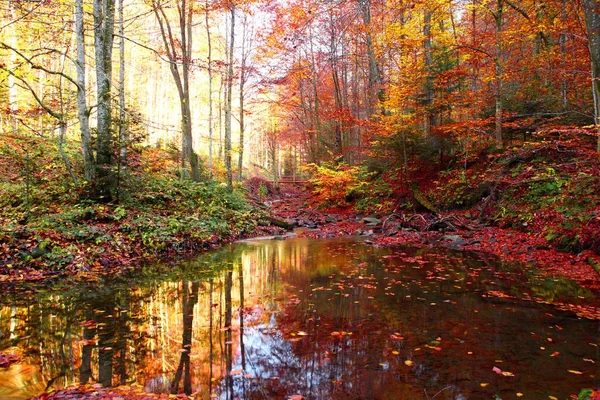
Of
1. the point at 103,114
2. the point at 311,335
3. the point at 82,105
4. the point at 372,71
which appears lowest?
the point at 311,335

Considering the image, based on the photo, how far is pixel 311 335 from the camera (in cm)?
438

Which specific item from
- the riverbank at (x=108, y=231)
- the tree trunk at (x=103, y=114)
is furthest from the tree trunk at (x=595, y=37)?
the tree trunk at (x=103, y=114)

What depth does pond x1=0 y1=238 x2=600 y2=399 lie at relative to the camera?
3252 mm

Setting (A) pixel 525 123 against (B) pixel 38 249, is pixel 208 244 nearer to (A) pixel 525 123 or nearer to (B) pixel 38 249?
(B) pixel 38 249

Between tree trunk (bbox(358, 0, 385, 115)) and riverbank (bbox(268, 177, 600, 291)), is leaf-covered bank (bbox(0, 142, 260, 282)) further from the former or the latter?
tree trunk (bbox(358, 0, 385, 115))

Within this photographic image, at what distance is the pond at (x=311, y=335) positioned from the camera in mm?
3252

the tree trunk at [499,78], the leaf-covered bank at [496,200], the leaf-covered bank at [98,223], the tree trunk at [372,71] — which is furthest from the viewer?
the tree trunk at [372,71]

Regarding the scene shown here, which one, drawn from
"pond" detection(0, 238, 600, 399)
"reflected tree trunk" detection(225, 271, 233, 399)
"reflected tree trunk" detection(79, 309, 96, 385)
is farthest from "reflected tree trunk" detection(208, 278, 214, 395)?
"reflected tree trunk" detection(79, 309, 96, 385)

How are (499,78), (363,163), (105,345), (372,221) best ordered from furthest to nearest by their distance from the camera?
(363,163)
(372,221)
(499,78)
(105,345)

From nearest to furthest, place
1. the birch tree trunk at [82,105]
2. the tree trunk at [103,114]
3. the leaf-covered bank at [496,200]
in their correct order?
1. the leaf-covered bank at [496,200]
2. the birch tree trunk at [82,105]
3. the tree trunk at [103,114]

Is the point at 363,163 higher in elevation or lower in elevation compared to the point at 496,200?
higher

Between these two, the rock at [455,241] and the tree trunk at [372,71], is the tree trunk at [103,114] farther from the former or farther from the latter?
the tree trunk at [372,71]

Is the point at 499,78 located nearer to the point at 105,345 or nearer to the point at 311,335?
the point at 311,335

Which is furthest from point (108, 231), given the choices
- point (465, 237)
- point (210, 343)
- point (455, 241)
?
point (465, 237)
